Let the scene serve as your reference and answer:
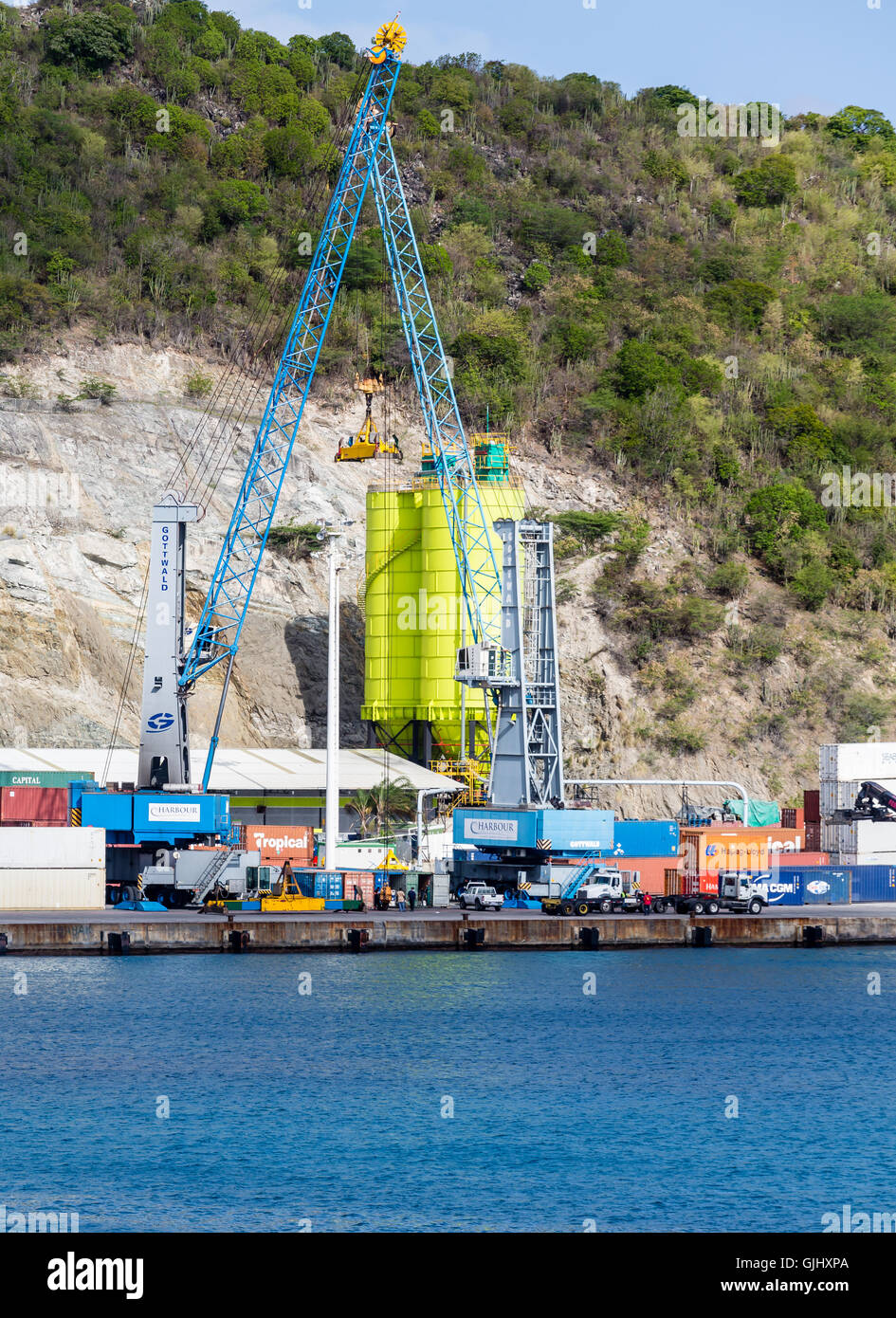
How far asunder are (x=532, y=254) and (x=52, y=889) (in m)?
87.9

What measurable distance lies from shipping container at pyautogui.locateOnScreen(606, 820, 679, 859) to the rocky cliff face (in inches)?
789

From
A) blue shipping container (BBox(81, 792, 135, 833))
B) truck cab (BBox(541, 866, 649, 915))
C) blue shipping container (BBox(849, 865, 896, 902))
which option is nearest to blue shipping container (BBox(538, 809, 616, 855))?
truck cab (BBox(541, 866, 649, 915))

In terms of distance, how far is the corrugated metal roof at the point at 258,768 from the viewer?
3467 inches

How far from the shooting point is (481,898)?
7950 cm

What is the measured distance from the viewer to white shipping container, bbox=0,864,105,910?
240 ft

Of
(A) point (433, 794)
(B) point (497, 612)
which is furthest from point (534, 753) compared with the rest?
(B) point (497, 612)

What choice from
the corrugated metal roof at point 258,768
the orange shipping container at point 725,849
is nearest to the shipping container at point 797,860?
the orange shipping container at point 725,849

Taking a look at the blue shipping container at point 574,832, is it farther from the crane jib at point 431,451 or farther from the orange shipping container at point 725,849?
the crane jib at point 431,451

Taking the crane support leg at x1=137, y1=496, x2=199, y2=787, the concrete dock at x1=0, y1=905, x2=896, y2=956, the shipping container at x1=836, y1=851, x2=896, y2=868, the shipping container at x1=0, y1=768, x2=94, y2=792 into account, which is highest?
the crane support leg at x1=137, y1=496, x2=199, y2=787

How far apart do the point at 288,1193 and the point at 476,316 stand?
10363cm

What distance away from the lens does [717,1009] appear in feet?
199

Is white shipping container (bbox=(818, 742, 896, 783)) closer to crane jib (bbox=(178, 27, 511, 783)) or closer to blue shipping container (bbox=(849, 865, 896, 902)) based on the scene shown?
blue shipping container (bbox=(849, 865, 896, 902))

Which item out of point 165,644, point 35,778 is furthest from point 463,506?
point 35,778

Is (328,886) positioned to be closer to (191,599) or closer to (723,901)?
(723,901)
